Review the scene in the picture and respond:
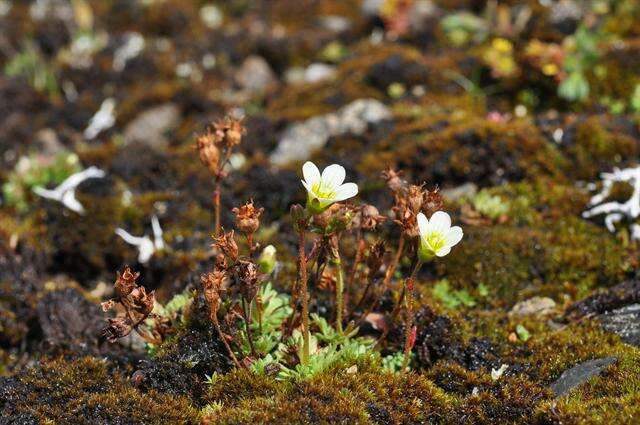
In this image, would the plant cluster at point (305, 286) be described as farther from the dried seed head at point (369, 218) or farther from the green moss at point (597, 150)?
the green moss at point (597, 150)

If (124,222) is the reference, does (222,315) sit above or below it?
above

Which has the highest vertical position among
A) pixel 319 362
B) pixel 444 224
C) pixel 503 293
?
pixel 444 224

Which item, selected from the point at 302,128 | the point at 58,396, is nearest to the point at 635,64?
the point at 302,128

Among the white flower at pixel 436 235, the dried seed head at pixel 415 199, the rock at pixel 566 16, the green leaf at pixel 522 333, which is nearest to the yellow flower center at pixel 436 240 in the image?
the white flower at pixel 436 235

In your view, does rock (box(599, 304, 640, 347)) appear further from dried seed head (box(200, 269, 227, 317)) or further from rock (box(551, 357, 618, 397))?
dried seed head (box(200, 269, 227, 317))

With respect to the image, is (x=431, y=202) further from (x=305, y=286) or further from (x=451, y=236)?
(x=305, y=286)

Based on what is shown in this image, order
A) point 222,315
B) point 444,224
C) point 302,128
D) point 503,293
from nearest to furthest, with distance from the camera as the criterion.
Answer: point 444,224
point 222,315
point 503,293
point 302,128

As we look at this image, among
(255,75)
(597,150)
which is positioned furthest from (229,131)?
(255,75)

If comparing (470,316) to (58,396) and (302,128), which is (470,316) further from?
(302,128)
